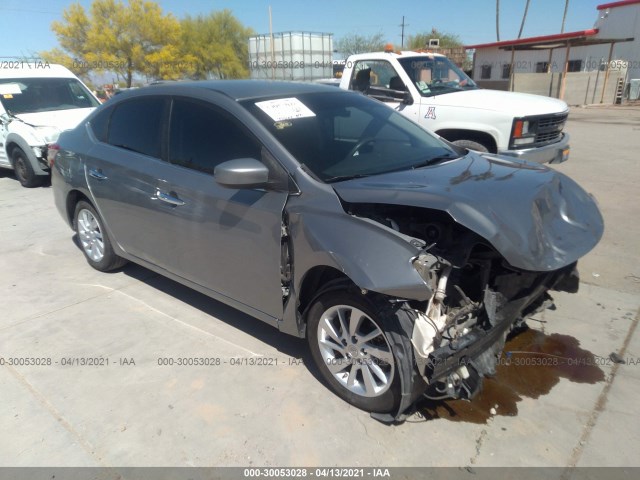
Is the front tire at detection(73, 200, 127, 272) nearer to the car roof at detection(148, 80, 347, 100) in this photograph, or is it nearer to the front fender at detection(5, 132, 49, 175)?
the car roof at detection(148, 80, 347, 100)

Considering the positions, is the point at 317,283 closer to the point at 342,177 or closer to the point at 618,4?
the point at 342,177

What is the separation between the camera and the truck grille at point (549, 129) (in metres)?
6.46

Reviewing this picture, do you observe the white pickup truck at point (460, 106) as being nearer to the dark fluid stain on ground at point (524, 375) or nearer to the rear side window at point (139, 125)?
the dark fluid stain on ground at point (524, 375)

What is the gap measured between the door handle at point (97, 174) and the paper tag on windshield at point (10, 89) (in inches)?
243

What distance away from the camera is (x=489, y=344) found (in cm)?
265

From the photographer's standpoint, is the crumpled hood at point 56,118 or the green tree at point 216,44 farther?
the green tree at point 216,44

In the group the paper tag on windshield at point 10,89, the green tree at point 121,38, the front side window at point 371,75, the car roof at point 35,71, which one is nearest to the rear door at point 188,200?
the front side window at point 371,75

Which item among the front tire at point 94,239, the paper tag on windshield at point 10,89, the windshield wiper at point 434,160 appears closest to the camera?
the windshield wiper at point 434,160

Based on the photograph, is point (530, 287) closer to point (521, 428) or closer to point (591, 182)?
point (521, 428)

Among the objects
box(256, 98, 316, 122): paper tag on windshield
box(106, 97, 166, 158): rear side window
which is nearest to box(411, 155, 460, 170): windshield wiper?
box(256, 98, 316, 122): paper tag on windshield

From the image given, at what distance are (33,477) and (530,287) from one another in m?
2.89

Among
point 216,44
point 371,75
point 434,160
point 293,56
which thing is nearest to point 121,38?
point 216,44

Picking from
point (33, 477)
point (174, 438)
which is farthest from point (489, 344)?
point (33, 477)

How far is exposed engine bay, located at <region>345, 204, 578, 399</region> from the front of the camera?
246cm
